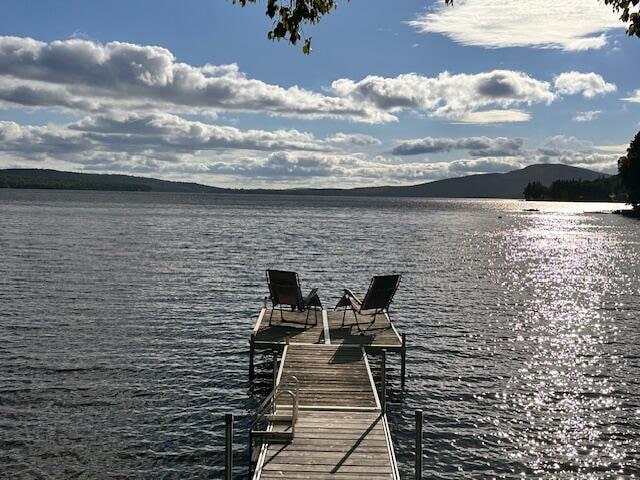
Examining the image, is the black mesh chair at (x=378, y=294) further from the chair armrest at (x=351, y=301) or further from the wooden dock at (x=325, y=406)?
the wooden dock at (x=325, y=406)

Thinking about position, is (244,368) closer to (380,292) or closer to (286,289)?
(286,289)

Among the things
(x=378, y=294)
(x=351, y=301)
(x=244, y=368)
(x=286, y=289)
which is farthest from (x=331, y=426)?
(x=351, y=301)

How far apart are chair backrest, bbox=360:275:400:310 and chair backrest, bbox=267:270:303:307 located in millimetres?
2173

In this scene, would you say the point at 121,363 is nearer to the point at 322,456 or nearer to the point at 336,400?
the point at 336,400

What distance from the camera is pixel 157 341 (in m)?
23.1

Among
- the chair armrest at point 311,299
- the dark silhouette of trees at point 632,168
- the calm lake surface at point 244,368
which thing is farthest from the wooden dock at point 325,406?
the dark silhouette of trees at point 632,168

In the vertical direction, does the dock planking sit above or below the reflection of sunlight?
above

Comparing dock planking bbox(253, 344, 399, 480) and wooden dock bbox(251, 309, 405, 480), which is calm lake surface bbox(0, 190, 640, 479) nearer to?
wooden dock bbox(251, 309, 405, 480)

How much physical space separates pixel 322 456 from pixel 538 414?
312 inches

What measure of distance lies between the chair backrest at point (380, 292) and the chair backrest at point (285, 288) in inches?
85.5

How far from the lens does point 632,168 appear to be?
116 metres

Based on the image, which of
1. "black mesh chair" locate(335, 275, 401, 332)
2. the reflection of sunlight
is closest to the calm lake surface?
the reflection of sunlight

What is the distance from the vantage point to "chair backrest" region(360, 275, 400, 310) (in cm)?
1991

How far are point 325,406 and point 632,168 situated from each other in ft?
388
